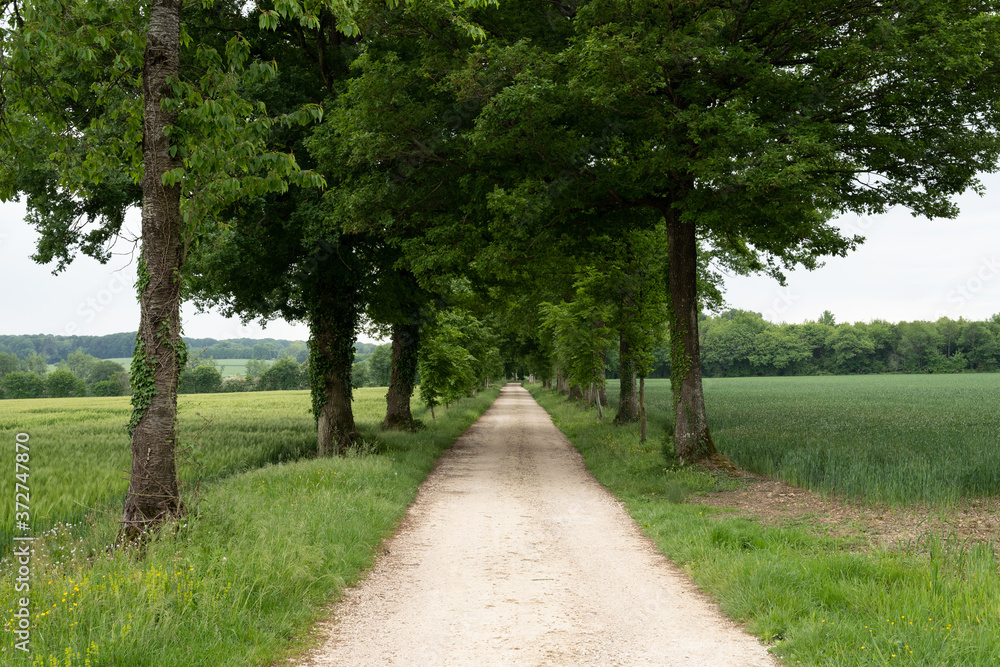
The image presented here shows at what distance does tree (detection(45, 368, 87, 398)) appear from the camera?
77.9 m

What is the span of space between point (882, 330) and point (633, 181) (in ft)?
439

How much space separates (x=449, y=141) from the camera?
47.8ft

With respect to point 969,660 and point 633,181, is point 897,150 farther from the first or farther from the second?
point 969,660

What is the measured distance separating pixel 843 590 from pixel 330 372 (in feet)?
43.9

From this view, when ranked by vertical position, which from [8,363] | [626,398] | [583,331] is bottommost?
[626,398]

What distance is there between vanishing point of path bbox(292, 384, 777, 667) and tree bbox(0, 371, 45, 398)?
89.0m

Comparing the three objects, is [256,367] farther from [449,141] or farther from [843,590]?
[843,590]

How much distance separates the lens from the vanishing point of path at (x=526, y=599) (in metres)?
4.77

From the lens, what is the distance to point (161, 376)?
6.55 metres

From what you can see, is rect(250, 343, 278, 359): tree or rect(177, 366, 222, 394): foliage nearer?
rect(250, 343, 278, 359): tree

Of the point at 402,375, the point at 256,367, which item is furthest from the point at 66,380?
the point at 402,375

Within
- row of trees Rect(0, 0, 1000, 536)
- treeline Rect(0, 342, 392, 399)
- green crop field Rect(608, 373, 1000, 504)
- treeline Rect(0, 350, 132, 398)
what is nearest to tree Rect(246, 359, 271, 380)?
treeline Rect(0, 342, 392, 399)

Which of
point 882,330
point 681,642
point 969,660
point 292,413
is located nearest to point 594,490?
point 681,642

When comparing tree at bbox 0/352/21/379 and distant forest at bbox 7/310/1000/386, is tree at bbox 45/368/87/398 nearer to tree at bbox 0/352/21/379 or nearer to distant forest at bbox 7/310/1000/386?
tree at bbox 0/352/21/379
